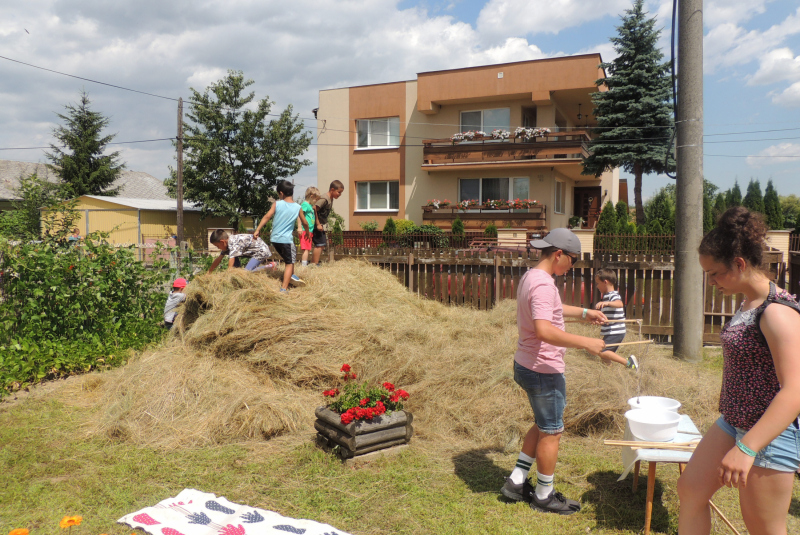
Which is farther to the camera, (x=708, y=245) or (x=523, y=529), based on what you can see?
(x=523, y=529)

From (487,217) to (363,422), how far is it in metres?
18.6

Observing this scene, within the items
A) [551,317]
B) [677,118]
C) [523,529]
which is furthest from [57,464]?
[677,118]

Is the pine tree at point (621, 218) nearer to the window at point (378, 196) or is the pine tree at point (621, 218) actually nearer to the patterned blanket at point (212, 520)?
the window at point (378, 196)

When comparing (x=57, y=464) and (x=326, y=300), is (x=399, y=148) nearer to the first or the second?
(x=326, y=300)

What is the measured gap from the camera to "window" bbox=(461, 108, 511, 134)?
74.9 ft

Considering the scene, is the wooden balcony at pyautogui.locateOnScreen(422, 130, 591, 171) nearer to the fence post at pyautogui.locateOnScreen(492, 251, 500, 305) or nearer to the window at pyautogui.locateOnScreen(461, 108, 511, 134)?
the window at pyautogui.locateOnScreen(461, 108, 511, 134)

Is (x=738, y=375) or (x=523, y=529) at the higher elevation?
(x=738, y=375)

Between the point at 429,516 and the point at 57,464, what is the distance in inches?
110

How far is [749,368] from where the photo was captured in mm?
2182

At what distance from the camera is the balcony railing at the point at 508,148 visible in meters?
21.0

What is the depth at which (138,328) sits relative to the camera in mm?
7262

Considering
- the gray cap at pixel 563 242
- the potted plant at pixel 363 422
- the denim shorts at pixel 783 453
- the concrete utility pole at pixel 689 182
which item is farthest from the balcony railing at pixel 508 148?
the denim shorts at pixel 783 453

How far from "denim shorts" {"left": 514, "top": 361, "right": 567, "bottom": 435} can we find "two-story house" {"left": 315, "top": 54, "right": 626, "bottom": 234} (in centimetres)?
1842

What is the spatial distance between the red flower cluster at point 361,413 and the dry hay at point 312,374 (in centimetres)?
66
